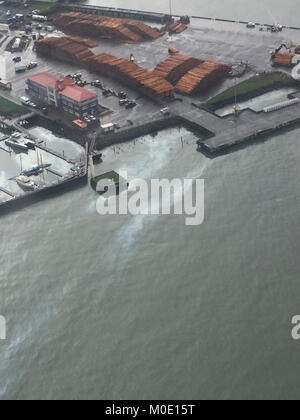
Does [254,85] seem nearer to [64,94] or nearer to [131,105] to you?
[131,105]

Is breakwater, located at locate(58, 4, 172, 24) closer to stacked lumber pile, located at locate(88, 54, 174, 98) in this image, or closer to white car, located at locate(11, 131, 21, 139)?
stacked lumber pile, located at locate(88, 54, 174, 98)

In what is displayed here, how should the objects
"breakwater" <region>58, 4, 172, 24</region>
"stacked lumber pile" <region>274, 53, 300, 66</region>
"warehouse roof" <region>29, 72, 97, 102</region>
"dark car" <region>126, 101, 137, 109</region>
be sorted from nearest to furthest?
"warehouse roof" <region>29, 72, 97, 102</region>, "dark car" <region>126, 101, 137, 109</region>, "stacked lumber pile" <region>274, 53, 300, 66</region>, "breakwater" <region>58, 4, 172, 24</region>

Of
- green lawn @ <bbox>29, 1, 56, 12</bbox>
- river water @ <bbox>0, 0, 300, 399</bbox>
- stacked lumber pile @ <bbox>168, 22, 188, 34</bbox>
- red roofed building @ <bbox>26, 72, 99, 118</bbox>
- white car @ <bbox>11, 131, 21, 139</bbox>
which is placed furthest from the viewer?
green lawn @ <bbox>29, 1, 56, 12</bbox>

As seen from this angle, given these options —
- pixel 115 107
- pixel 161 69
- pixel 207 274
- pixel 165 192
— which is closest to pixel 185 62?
pixel 161 69

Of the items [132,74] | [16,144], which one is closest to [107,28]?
[132,74]

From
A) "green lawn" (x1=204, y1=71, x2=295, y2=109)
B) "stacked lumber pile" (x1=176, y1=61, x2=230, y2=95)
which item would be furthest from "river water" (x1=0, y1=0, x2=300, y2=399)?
"stacked lumber pile" (x1=176, y1=61, x2=230, y2=95)

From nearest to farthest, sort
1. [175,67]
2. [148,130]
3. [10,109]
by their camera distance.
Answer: [148,130] < [10,109] < [175,67]

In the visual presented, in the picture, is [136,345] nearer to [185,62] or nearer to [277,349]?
[277,349]
